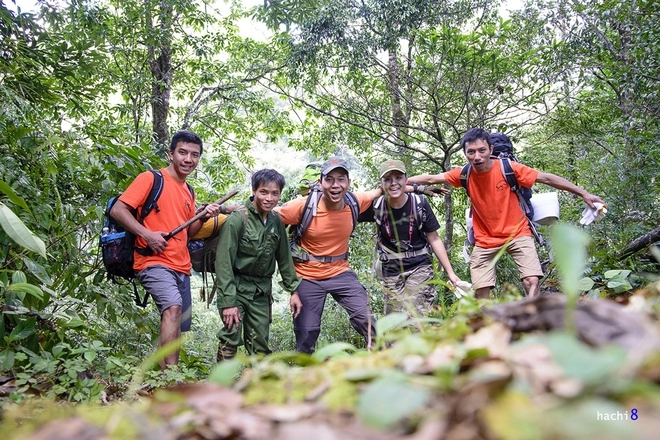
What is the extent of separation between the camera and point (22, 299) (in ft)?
12.3

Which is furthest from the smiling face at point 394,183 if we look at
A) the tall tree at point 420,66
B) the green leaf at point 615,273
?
the tall tree at point 420,66

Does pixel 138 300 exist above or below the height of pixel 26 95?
below

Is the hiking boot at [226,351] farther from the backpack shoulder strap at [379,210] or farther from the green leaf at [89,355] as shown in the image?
the backpack shoulder strap at [379,210]

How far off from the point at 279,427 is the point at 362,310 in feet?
15.1

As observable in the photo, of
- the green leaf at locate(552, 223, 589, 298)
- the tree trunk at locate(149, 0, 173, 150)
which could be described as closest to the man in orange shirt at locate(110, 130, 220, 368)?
the green leaf at locate(552, 223, 589, 298)

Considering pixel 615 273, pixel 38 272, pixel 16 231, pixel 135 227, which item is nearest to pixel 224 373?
pixel 16 231

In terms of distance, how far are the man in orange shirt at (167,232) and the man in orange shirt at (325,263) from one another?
3.37 feet

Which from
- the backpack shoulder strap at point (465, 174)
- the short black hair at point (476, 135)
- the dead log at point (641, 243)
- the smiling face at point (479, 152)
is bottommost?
the dead log at point (641, 243)

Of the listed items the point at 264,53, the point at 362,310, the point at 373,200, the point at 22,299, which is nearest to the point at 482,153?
the point at 373,200

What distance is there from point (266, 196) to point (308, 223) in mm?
565

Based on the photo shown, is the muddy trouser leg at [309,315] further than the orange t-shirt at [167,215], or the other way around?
the muddy trouser leg at [309,315]

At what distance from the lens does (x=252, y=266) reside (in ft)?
16.5

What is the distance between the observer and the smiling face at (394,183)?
Result: 5449 mm

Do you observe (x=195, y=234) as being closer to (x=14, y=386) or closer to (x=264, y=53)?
(x=14, y=386)
